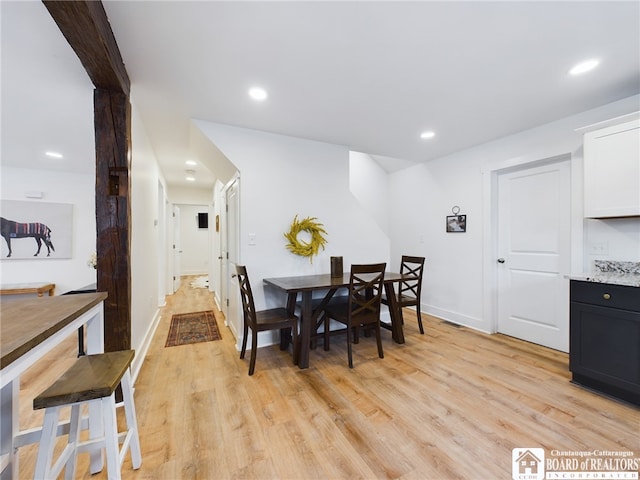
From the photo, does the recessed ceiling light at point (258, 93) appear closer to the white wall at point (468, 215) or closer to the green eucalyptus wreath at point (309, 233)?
the green eucalyptus wreath at point (309, 233)

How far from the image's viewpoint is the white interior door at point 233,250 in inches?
120

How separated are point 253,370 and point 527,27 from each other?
3138 millimetres

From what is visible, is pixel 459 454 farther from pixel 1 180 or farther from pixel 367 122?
pixel 1 180

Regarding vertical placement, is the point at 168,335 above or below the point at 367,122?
below

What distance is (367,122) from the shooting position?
2939 mm

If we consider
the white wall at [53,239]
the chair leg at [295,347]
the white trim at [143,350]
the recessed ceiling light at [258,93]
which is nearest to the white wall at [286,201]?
the chair leg at [295,347]

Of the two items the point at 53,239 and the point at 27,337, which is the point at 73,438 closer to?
the point at 27,337

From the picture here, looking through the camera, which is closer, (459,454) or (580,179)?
(459,454)

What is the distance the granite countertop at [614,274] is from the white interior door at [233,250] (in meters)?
3.14

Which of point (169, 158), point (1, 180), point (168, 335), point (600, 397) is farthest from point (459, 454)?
point (1, 180)

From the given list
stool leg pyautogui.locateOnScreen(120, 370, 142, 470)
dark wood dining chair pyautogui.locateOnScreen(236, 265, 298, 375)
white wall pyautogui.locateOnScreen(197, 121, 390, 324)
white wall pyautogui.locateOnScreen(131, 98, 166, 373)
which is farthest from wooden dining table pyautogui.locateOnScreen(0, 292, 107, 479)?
white wall pyautogui.locateOnScreen(197, 121, 390, 324)

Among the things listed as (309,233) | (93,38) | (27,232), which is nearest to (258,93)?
(93,38)

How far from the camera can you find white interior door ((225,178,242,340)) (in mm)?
3053

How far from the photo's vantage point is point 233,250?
3299mm
